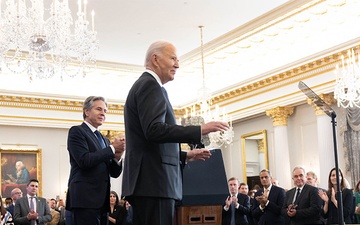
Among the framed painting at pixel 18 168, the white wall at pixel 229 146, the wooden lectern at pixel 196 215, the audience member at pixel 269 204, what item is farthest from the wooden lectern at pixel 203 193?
the framed painting at pixel 18 168

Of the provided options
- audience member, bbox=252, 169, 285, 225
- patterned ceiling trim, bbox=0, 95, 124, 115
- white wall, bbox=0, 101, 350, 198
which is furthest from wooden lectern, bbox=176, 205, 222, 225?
patterned ceiling trim, bbox=0, 95, 124, 115

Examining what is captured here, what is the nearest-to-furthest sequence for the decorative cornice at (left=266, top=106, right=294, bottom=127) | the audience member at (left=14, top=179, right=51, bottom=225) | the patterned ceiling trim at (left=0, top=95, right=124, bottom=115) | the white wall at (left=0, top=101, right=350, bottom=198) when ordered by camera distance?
1. the audience member at (left=14, top=179, right=51, bottom=225)
2. the white wall at (left=0, top=101, right=350, bottom=198)
3. the decorative cornice at (left=266, top=106, right=294, bottom=127)
4. the patterned ceiling trim at (left=0, top=95, right=124, bottom=115)

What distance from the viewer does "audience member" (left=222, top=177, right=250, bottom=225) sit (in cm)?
884

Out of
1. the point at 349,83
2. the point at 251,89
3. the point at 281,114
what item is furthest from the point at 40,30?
the point at 251,89

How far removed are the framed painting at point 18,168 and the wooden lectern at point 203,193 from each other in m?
13.6

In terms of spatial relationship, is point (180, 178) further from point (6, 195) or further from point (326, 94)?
point (6, 195)

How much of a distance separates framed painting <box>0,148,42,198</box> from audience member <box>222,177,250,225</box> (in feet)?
31.2

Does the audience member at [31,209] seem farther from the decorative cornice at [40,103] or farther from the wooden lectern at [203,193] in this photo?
the decorative cornice at [40,103]

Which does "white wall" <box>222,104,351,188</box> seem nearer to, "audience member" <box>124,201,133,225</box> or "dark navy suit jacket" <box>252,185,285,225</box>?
"dark navy suit jacket" <box>252,185,285,225</box>

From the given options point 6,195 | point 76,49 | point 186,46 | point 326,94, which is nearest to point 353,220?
point 76,49

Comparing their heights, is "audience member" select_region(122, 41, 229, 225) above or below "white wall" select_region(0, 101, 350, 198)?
below

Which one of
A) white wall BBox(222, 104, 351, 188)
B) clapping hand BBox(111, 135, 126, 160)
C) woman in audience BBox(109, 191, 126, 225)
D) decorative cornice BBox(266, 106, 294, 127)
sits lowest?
woman in audience BBox(109, 191, 126, 225)

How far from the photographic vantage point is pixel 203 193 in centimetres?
466

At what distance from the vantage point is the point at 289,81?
1541cm
